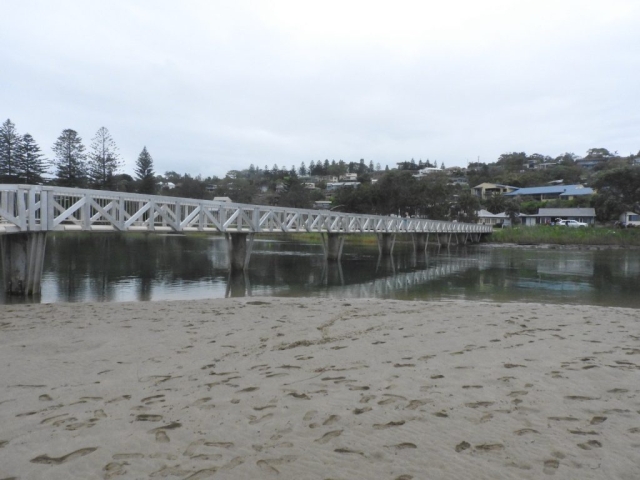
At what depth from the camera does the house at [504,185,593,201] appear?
277 feet

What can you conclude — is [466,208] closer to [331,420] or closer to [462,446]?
[331,420]

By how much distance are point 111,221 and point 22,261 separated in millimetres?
2973

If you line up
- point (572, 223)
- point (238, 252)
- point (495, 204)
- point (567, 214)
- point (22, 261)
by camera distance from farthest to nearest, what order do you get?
point (495, 204), point (567, 214), point (572, 223), point (238, 252), point (22, 261)

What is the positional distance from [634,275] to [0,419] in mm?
28071

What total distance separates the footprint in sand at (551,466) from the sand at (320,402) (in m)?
0.01

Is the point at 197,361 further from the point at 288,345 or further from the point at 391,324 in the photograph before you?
the point at 391,324

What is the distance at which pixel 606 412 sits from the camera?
395 cm

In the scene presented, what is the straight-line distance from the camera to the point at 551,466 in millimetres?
3078

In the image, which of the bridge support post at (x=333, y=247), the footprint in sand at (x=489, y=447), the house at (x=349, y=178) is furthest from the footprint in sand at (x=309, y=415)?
the house at (x=349, y=178)

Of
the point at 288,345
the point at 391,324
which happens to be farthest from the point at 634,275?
the point at 288,345

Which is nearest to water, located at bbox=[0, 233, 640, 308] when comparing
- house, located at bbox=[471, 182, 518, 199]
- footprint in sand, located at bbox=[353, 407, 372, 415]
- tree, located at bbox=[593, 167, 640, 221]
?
footprint in sand, located at bbox=[353, 407, 372, 415]

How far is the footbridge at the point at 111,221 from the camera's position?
13.6 m

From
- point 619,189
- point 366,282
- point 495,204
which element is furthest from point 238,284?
point 495,204

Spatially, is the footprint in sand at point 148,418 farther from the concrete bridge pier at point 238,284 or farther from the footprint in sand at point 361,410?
the concrete bridge pier at point 238,284
